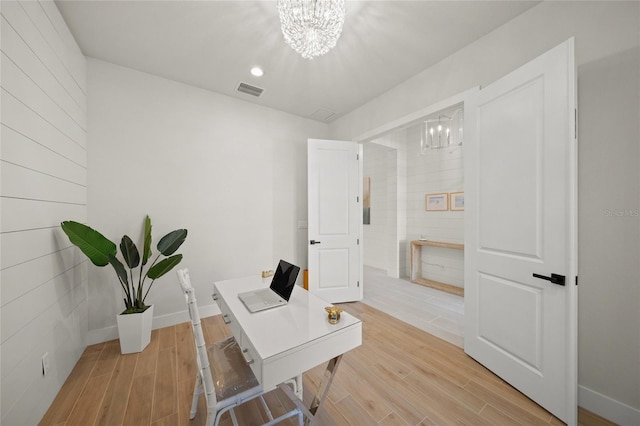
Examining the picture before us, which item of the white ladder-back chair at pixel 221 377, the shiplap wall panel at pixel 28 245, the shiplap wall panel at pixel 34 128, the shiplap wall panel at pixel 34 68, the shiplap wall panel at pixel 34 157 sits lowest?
the white ladder-back chair at pixel 221 377

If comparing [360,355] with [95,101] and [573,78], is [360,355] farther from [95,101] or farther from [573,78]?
[95,101]

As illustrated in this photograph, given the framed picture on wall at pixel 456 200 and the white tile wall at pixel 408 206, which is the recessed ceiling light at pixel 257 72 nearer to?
the white tile wall at pixel 408 206

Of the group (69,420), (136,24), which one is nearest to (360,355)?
(69,420)

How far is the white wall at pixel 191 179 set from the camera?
2.40m

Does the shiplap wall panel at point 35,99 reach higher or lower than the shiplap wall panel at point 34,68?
lower

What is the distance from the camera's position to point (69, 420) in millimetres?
1467

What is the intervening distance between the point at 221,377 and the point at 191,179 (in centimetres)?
232

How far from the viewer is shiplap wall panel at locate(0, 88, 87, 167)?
4.17 feet

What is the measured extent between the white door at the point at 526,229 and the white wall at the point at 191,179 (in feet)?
7.94

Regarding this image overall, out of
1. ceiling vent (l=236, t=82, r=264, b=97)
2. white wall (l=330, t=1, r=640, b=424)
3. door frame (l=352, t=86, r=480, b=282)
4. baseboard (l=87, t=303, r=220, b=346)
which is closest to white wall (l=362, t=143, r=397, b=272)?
door frame (l=352, t=86, r=480, b=282)

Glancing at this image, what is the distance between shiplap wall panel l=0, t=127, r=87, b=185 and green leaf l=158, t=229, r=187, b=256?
2.88ft

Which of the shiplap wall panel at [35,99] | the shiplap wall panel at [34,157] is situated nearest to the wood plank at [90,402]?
the shiplap wall panel at [34,157]

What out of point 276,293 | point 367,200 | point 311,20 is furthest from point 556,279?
point 367,200

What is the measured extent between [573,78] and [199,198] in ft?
11.3
